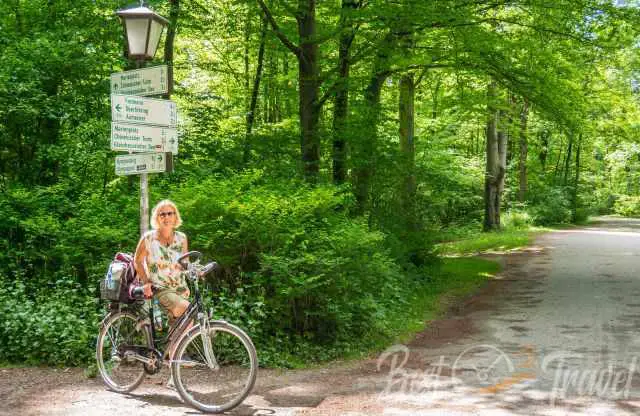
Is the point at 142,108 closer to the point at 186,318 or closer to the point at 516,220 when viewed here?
the point at 186,318

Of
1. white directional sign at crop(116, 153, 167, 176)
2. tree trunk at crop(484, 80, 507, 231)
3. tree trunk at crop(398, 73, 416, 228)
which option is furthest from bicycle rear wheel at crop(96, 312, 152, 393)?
tree trunk at crop(484, 80, 507, 231)

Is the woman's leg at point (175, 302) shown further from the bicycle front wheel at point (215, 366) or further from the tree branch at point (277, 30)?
the tree branch at point (277, 30)

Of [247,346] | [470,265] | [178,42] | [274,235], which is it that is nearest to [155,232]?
[247,346]

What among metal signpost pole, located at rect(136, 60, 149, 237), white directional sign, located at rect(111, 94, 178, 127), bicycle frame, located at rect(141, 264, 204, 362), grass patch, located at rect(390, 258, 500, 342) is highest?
white directional sign, located at rect(111, 94, 178, 127)

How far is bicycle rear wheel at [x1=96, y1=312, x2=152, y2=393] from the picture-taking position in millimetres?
6566

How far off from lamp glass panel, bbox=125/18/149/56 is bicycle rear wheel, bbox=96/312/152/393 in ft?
10.7

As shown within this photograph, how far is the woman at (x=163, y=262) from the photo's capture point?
20.8 feet

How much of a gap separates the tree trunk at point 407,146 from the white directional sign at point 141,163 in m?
7.75

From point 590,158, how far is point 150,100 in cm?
5466

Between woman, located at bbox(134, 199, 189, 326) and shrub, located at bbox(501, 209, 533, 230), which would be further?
shrub, located at bbox(501, 209, 533, 230)

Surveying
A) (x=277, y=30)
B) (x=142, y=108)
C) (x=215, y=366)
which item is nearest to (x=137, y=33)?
(x=142, y=108)

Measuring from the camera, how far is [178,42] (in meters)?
24.1

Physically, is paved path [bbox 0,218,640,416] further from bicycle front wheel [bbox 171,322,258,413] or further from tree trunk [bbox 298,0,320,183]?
tree trunk [bbox 298,0,320,183]

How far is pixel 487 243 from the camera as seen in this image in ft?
80.9
